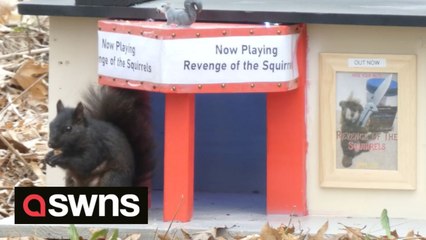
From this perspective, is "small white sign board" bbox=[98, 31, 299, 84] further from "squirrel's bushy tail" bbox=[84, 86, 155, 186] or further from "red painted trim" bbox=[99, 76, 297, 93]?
"squirrel's bushy tail" bbox=[84, 86, 155, 186]

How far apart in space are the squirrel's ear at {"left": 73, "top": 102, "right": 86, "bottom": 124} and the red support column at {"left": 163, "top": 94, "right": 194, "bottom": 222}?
560 mm

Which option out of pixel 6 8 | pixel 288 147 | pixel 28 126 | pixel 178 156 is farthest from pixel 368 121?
pixel 6 8

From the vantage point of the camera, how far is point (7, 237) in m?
7.44

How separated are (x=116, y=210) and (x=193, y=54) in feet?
3.29

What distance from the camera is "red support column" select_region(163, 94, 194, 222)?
→ 24.9 feet

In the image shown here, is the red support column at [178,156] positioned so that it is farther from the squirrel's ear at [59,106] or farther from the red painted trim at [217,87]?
the squirrel's ear at [59,106]

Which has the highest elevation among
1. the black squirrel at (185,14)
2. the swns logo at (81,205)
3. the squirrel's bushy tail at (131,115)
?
the black squirrel at (185,14)

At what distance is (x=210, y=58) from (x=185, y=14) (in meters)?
0.29

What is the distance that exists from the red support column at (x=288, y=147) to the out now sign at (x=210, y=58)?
27 centimetres

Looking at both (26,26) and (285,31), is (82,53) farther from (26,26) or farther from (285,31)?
(26,26)

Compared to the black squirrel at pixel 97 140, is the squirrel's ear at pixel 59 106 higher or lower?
higher

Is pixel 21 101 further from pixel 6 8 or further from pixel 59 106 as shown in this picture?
pixel 59 106

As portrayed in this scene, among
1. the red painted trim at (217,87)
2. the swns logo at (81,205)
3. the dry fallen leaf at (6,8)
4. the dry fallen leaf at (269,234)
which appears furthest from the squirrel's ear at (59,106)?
the dry fallen leaf at (6,8)

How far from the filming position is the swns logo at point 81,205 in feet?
23.4
